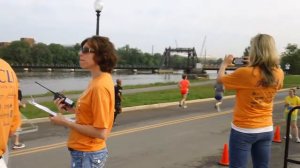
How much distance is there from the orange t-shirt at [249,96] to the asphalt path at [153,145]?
4065 millimetres

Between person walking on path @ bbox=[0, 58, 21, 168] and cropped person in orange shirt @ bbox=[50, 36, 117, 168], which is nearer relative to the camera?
person walking on path @ bbox=[0, 58, 21, 168]

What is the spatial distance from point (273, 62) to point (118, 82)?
11.7m

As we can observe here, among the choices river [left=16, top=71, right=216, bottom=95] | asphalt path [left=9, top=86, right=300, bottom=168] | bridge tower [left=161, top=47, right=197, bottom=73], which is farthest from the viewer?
bridge tower [left=161, top=47, right=197, bottom=73]

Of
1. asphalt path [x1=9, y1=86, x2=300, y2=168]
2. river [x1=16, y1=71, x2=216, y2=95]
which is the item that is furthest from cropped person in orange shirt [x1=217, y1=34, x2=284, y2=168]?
river [x1=16, y1=71, x2=216, y2=95]

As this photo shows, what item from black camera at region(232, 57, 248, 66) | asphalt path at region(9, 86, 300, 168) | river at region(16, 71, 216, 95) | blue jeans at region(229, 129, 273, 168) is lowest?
river at region(16, 71, 216, 95)

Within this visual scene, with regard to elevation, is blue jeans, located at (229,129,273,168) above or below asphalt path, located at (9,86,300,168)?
above

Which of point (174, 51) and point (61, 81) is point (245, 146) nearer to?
point (61, 81)

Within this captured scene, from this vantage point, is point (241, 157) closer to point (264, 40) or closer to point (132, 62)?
point (264, 40)

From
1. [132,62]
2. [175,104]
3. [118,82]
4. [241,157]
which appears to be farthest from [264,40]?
[132,62]

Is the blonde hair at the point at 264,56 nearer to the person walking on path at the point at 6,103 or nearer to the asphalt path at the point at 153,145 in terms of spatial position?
the person walking on path at the point at 6,103

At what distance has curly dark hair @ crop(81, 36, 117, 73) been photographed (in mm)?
3439

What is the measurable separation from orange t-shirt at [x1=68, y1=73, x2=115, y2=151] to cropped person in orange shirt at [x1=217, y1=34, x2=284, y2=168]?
4.62 ft

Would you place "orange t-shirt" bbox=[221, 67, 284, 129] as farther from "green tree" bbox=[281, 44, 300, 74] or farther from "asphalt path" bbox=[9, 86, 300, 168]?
"green tree" bbox=[281, 44, 300, 74]

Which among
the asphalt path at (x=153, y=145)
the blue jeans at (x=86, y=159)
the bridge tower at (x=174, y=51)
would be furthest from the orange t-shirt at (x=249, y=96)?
the bridge tower at (x=174, y=51)
